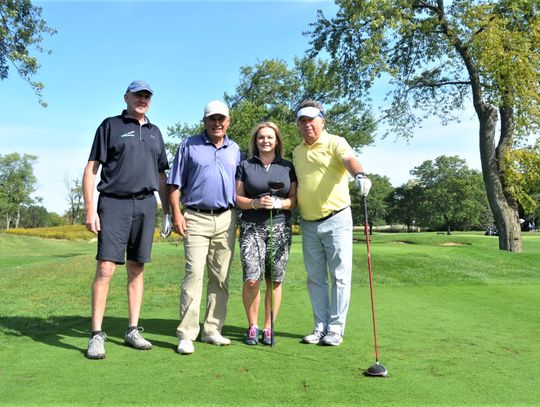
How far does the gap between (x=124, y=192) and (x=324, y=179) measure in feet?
5.58

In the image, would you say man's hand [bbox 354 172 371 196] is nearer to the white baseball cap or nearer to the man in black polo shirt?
the white baseball cap

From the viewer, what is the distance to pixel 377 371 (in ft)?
9.86

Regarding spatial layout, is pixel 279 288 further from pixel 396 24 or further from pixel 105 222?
pixel 396 24

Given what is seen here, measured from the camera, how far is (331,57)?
18594 millimetres

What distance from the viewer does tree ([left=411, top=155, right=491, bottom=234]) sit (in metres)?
64.2

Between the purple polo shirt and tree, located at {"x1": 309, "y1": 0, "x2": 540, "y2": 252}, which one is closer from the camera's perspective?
the purple polo shirt

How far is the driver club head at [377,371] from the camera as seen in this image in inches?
118

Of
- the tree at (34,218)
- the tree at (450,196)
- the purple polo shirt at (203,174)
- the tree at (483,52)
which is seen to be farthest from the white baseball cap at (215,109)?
the tree at (34,218)

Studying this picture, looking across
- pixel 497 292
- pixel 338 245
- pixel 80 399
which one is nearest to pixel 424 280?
pixel 497 292

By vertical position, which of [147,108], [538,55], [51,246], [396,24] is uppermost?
[396,24]

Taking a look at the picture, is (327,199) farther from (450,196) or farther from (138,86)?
(450,196)

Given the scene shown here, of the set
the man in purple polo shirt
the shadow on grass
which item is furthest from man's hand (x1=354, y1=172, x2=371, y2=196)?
the shadow on grass

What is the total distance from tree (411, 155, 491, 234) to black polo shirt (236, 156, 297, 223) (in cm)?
6172

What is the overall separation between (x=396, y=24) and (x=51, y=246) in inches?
1222
